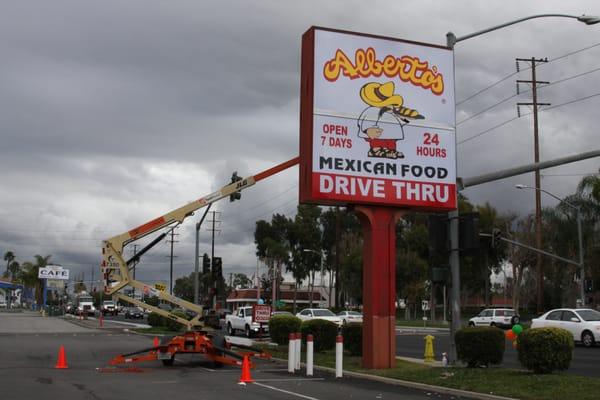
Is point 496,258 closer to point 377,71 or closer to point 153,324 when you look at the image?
point 153,324

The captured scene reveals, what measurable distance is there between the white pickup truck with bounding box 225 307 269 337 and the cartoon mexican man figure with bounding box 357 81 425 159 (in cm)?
2135

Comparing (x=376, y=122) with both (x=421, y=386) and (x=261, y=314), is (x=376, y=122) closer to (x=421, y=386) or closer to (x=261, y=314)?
(x=421, y=386)

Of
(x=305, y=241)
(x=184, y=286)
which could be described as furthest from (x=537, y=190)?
(x=184, y=286)

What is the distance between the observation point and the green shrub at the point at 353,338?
21281 millimetres

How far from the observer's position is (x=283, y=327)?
26.0 meters

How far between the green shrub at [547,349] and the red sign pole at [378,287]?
4.28m

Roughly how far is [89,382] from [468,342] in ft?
28.5

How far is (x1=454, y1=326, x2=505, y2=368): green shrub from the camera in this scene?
16859 millimetres

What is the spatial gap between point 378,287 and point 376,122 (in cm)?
444

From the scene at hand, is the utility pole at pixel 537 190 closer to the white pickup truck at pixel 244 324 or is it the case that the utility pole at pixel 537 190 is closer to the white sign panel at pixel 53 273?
the white pickup truck at pixel 244 324

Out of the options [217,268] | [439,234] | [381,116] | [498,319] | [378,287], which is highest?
[381,116]

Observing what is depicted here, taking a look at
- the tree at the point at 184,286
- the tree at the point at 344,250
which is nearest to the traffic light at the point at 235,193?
the tree at the point at 344,250

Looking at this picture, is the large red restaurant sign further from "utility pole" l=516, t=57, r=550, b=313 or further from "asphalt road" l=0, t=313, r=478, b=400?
"utility pole" l=516, t=57, r=550, b=313

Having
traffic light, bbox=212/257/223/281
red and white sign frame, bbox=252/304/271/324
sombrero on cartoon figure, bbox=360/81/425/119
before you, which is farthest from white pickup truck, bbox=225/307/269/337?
sombrero on cartoon figure, bbox=360/81/425/119
